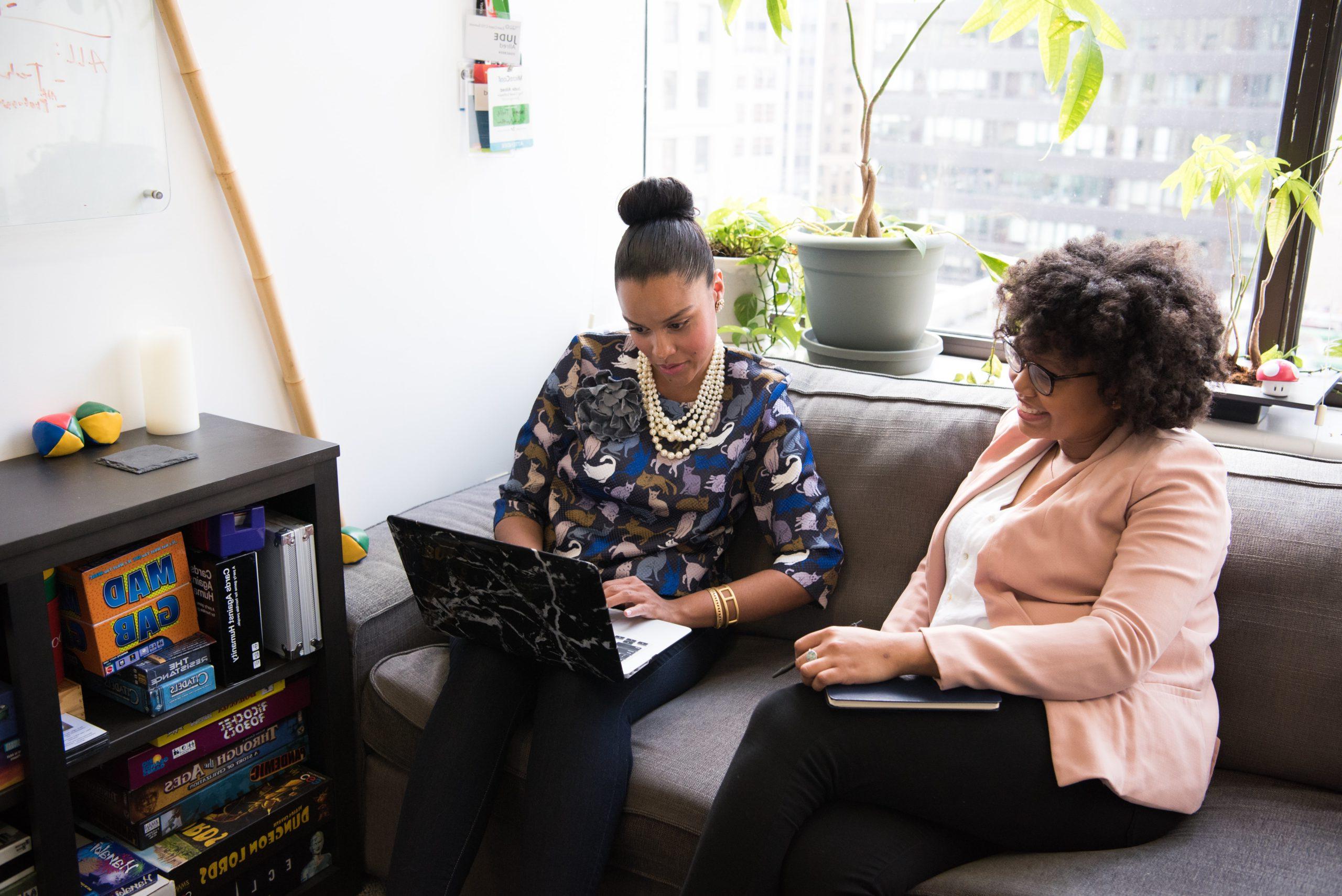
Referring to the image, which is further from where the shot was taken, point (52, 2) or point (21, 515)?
point (52, 2)

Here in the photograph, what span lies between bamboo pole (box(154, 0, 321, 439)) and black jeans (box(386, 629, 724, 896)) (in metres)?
0.62

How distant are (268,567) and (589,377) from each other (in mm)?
586

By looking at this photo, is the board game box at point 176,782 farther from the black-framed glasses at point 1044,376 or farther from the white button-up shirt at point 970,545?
the black-framed glasses at point 1044,376

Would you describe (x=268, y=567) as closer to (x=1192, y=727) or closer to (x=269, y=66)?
(x=269, y=66)

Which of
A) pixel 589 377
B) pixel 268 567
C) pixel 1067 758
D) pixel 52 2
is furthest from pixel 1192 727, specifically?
pixel 52 2

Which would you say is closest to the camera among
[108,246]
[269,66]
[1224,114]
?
[108,246]

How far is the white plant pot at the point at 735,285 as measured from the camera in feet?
7.51

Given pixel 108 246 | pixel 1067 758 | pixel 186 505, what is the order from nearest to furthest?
pixel 1067 758 < pixel 186 505 < pixel 108 246

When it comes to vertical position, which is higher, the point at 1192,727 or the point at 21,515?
the point at 21,515

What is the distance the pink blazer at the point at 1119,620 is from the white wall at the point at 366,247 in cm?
122

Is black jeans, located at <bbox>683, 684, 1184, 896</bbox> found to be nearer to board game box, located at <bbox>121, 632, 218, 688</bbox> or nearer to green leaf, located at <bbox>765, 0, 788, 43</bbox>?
board game box, located at <bbox>121, 632, 218, 688</bbox>

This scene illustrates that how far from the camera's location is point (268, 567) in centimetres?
154

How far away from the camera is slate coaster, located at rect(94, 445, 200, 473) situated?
1.42m

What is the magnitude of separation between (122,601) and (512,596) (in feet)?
1.70
